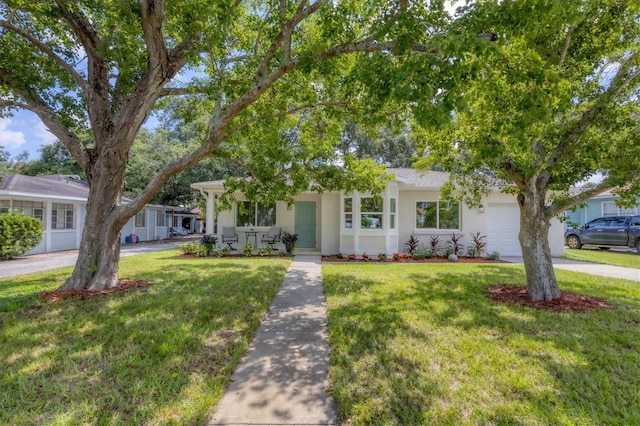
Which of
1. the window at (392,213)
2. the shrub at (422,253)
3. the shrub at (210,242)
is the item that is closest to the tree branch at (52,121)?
the shrub at (210,242)

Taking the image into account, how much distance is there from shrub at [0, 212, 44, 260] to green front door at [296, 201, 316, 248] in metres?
10.3

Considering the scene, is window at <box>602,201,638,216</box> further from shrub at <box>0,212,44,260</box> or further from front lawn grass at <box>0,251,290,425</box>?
shrub at <box>0,212,44,260</box>

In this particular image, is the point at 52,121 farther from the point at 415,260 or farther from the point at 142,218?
the point at 142,218

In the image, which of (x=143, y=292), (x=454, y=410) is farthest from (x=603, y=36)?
(x=143, y=292)


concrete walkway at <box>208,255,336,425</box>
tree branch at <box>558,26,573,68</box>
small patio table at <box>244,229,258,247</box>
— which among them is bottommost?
concrete walkway at <box>208,255,336,425</box>

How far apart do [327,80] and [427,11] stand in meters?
2.85

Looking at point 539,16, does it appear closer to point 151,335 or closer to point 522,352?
point 522,352

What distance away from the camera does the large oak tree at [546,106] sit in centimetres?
371

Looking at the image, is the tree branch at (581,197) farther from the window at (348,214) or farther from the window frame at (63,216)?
the window frame at (63,216)

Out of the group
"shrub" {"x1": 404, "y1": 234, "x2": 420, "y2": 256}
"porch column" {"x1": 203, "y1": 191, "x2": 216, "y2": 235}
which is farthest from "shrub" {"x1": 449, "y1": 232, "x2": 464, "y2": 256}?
"porch column" {"x1": 203, "y1": 191, "x2": 216, "y2": 235}

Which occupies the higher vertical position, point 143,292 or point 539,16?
point 539,16

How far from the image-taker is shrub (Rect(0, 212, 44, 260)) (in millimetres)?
10852

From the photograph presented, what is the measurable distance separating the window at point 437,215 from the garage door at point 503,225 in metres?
1.52

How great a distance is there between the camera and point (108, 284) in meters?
6.36
